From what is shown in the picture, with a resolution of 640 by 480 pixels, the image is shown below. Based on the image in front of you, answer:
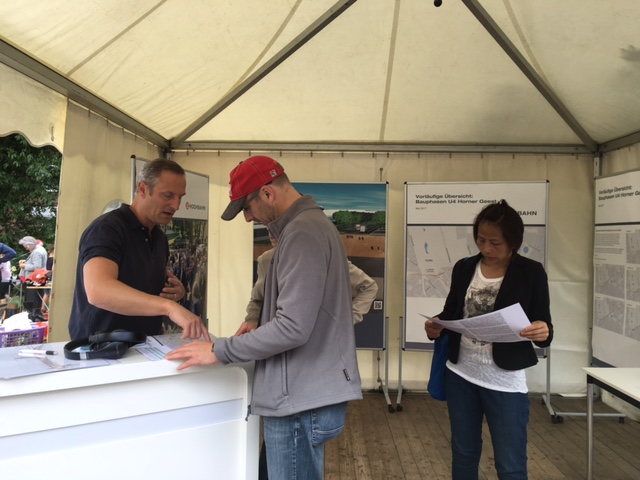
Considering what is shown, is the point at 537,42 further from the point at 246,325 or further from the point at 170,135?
the point at 170,135

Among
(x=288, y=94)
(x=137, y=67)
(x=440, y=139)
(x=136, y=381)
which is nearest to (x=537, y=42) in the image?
(x=440, y=139)

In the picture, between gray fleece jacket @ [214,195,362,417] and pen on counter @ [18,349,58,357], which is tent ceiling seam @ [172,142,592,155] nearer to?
gray fleece jacket @ [214,195,362,417]

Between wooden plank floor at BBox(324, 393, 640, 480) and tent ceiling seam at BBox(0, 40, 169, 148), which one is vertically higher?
tent ceiling seam at BBox(0, 40, 169, 148)

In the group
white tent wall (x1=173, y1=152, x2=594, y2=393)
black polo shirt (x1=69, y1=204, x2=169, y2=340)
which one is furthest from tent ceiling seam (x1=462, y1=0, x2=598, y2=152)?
black polo shirt (x1=69, y1=204, x2=169, y2=340)

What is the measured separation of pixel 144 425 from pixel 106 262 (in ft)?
1.78

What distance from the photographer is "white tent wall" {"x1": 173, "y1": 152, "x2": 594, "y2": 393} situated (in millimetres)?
3914

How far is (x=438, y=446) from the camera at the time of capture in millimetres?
3039

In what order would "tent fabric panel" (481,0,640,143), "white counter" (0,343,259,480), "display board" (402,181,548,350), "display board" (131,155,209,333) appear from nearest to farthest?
Answer: "white counter" (0,343,259,480) < "tent fabric panel" (481,0,640,143) < "display board" (131,155,209,333) < "display board" (402,181,548,350)

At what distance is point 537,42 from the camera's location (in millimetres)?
2688

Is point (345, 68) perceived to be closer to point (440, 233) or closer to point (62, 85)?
point (440, 233)

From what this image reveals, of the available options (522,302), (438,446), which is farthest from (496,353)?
(438,446)

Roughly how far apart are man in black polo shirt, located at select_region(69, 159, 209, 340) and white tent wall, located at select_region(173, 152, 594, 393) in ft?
7.49

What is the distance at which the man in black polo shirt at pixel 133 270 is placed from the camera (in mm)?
1171

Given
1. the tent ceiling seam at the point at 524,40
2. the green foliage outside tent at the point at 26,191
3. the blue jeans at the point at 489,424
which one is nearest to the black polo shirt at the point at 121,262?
the blue jeans at the point at 489,424
